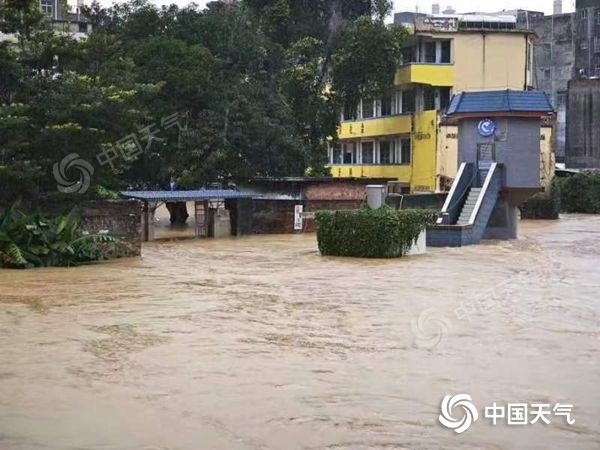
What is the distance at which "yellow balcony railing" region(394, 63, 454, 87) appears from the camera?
44594 mm

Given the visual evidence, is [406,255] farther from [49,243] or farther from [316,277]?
[49,243]

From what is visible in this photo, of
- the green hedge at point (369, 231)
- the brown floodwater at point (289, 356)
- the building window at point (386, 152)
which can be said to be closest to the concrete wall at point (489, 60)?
the building window at point (386, 152)

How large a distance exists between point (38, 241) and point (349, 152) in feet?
113

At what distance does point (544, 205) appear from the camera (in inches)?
1783

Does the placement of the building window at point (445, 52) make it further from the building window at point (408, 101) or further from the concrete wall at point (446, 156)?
the concrete wall at point (446, 156)

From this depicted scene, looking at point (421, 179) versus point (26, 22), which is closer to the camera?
point (26, 22)

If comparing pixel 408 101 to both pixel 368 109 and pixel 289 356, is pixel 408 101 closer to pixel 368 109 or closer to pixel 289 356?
pixel 368 109

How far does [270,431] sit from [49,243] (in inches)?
→ 587

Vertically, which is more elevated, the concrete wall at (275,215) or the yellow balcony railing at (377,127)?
the yellow balcony railing at (377,127)

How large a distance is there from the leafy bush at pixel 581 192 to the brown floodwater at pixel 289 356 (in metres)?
30.2

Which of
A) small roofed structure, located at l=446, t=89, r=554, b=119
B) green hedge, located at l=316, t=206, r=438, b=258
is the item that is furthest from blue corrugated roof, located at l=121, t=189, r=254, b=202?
small roofed structure, located at l=446, t=89, r=554, b=119

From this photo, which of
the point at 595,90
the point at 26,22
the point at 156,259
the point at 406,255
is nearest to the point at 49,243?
the point at 156,259

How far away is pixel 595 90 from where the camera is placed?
5288cm

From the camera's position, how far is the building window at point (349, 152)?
53.6 meters
